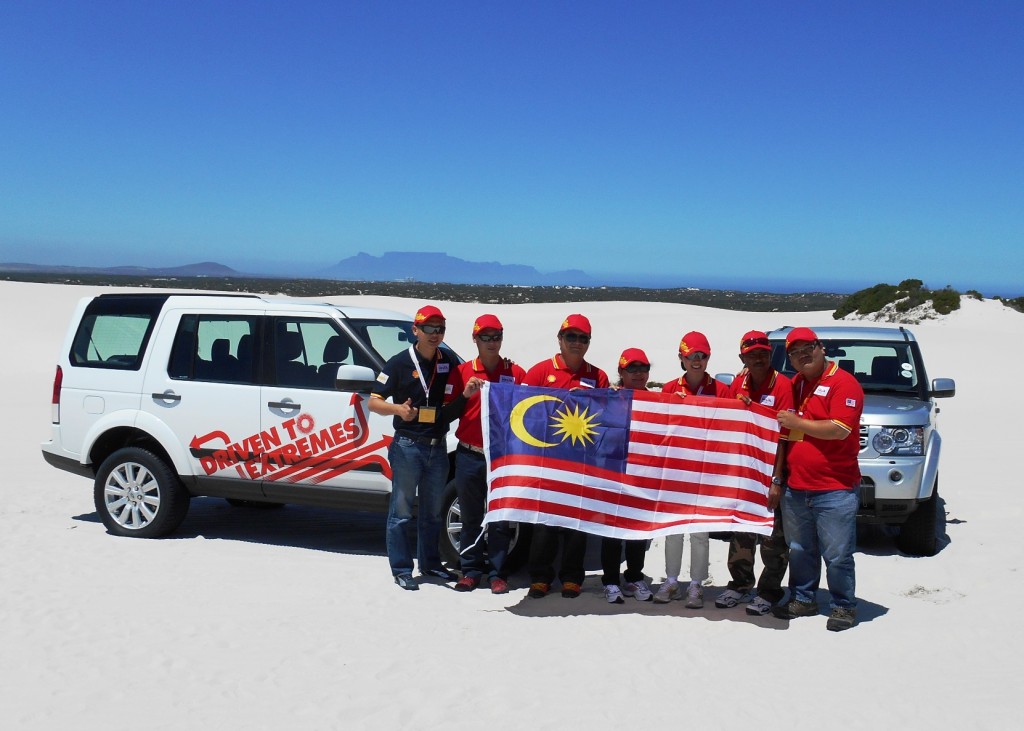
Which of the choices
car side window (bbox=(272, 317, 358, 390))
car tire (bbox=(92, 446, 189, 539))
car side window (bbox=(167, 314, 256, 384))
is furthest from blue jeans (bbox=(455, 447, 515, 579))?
car tire (bbox=(92, 446, 189, 539))

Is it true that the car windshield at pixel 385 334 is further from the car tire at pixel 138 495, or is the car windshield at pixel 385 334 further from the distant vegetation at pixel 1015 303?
the distant vegetation at pixel 1015 303

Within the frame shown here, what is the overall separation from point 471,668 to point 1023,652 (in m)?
3.38

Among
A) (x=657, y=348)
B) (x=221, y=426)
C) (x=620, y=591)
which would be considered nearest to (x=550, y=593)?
(x=620, y=591)

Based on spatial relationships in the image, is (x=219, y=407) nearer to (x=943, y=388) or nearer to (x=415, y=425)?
(x=415, y=425)

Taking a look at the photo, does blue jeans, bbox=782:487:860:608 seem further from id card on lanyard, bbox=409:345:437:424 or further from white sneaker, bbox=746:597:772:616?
id card on lanyard, bbox=409:345:437:424

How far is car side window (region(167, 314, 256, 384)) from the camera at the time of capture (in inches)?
293

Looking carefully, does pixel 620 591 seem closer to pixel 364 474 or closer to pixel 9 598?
pixel 364 474

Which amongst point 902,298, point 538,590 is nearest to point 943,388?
point 538,590

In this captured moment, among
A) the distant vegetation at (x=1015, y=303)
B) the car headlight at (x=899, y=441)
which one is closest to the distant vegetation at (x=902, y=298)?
the distant vegetation at (x=1015, y=303)

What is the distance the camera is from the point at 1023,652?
5.50 meters

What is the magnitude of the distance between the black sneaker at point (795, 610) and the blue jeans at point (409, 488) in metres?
2.49

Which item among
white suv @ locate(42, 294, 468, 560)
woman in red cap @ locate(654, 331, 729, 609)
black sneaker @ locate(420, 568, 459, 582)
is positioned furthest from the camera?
white suv @ locate(42, 294, 468, 560)

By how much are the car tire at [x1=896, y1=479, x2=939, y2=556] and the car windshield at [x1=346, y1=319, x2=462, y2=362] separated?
4.09 meters

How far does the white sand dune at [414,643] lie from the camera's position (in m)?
4.52
